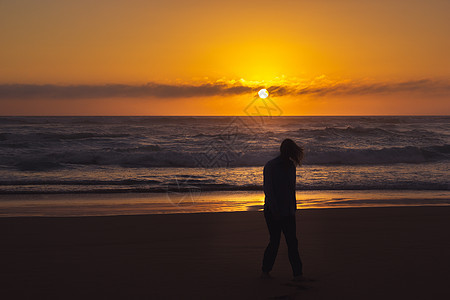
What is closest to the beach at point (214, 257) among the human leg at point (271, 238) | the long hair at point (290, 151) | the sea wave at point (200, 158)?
the human leg at point (271, 238)

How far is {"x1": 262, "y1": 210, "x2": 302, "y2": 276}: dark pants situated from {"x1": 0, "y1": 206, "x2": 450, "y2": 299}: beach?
0.23 m

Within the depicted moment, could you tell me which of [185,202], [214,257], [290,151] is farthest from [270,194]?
[185,202]

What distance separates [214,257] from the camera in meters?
6.02

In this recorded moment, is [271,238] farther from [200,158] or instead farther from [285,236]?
[200,158]

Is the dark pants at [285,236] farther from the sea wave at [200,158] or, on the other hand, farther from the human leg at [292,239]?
the sea wave at [200,158]

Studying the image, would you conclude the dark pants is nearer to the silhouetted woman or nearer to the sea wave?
the silhouetted woman

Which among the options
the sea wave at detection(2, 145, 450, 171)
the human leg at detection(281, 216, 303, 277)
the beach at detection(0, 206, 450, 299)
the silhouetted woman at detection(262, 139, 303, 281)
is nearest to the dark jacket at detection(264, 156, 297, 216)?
the silhouetted woman at detection(262, 139, 303, 281)

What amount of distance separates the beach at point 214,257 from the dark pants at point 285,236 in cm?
23

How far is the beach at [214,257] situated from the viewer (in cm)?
471

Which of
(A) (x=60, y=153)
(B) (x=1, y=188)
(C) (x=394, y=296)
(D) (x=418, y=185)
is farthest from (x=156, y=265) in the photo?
(A) (x=60, y=153)

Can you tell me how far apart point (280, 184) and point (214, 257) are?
1.96 meters

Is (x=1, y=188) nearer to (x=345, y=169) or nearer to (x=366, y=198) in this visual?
(x=366, y=198)

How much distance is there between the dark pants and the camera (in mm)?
4719

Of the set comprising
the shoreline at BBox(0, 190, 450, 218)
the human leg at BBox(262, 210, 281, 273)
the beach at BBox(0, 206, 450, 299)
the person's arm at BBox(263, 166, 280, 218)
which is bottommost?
the shoreline at BBox(0, 190, 450, 218)
